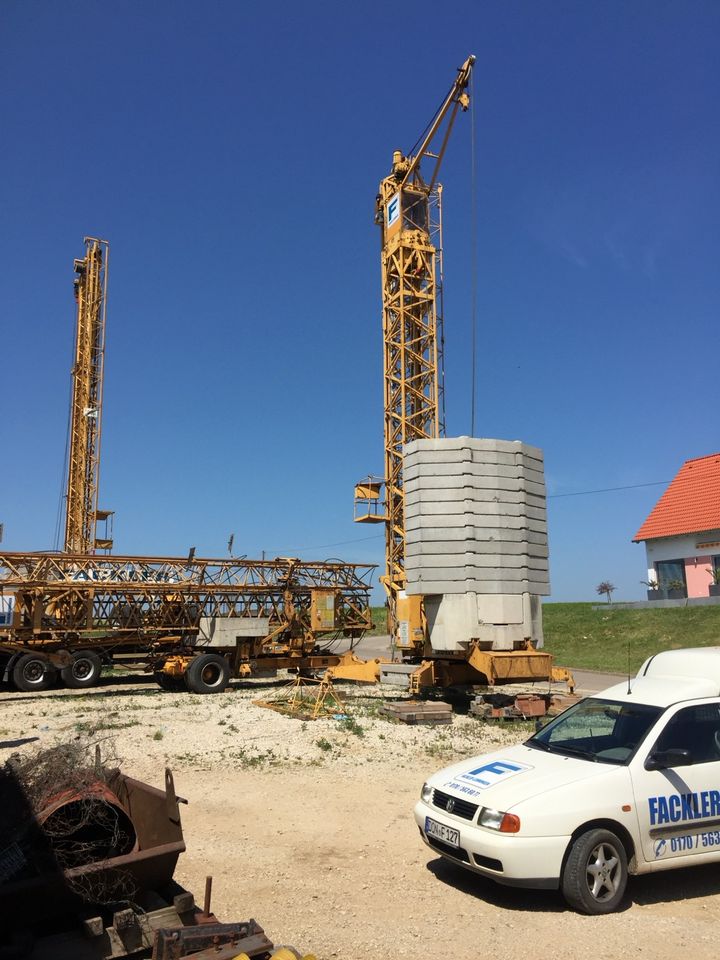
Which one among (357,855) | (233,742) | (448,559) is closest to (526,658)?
(448,559)

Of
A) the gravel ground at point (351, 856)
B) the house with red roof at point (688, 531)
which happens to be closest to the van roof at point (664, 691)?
the gravel ground at point (351, 856)

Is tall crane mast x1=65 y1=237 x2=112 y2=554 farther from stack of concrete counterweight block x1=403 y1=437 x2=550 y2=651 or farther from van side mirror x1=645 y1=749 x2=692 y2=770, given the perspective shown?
van side mirror x1=645 y1=749 x2=692 y2=770

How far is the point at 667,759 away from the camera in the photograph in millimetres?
5504

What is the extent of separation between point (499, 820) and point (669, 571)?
1360 inches

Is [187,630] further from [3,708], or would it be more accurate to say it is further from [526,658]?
[526,658]

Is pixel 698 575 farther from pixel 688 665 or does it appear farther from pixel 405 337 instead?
pixel 688 665

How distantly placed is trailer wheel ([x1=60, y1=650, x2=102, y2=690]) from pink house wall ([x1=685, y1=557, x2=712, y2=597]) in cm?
2777

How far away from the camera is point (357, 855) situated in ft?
21.3

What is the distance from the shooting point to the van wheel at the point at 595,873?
5.08 m

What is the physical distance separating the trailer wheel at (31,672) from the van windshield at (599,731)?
615 inches

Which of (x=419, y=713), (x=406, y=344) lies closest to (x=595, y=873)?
(x=419, y=713)

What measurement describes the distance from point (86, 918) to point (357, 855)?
9.83 feet

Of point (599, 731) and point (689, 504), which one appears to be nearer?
point (599, 731)

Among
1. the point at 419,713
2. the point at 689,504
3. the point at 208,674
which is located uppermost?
the point at 689,504
